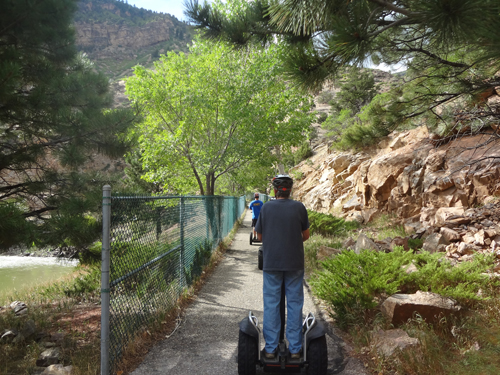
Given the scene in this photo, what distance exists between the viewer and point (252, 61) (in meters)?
13.1

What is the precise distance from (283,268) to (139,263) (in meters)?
1.93

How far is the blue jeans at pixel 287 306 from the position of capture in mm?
3127

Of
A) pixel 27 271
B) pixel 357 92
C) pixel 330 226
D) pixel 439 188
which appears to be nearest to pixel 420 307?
pixel 439 188

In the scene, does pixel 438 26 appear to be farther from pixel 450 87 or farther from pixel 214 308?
pixel 214 308

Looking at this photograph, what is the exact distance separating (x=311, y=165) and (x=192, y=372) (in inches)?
1202

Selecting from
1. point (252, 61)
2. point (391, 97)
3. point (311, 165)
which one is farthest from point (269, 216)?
point (311, 165)

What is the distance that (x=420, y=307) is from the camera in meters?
3.98

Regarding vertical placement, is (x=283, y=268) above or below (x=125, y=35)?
below

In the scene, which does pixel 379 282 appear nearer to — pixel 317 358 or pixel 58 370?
pixel 317 358

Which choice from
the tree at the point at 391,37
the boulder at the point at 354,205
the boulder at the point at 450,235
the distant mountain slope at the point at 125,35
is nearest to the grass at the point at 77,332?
the tree at the point at 391,37

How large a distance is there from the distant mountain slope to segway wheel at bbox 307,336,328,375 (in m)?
161

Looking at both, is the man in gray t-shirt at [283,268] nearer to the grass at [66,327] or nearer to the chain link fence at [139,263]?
the chain link fence at [139,263]

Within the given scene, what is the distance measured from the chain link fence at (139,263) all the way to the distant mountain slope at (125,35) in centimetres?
15796

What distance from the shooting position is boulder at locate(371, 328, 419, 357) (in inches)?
134
